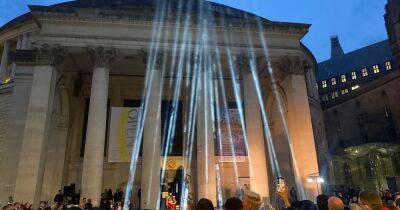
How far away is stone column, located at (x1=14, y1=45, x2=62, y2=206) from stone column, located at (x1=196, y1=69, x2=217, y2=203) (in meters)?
8.55

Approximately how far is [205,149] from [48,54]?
10574 millimetres

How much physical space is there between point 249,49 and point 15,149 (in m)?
15.2

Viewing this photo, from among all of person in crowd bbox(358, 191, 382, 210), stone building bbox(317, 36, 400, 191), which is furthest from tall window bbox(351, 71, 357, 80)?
person in crowd bbox(358, 191, 382, 210)

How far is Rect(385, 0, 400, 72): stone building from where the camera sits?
3697 centimetres

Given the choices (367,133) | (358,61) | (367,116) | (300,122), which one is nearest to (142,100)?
(300,122)

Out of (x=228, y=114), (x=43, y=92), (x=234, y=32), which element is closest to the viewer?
(x=43, y=92)

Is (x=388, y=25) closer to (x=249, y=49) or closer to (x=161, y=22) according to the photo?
(x=249, y=49)

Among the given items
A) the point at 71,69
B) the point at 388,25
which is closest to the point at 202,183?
the point at 71,69

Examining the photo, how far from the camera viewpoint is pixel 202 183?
1895 cm

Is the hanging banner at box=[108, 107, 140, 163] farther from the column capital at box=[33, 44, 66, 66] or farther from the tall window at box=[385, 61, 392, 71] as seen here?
the tall window at box=[385, 61, 392, 71]

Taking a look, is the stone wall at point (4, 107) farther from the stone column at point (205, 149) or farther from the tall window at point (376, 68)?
the tall window at point (376, 68)

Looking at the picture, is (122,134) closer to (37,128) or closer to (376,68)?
(37,128)

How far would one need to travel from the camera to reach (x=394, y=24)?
123ft

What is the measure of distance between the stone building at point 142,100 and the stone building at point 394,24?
20.8m
